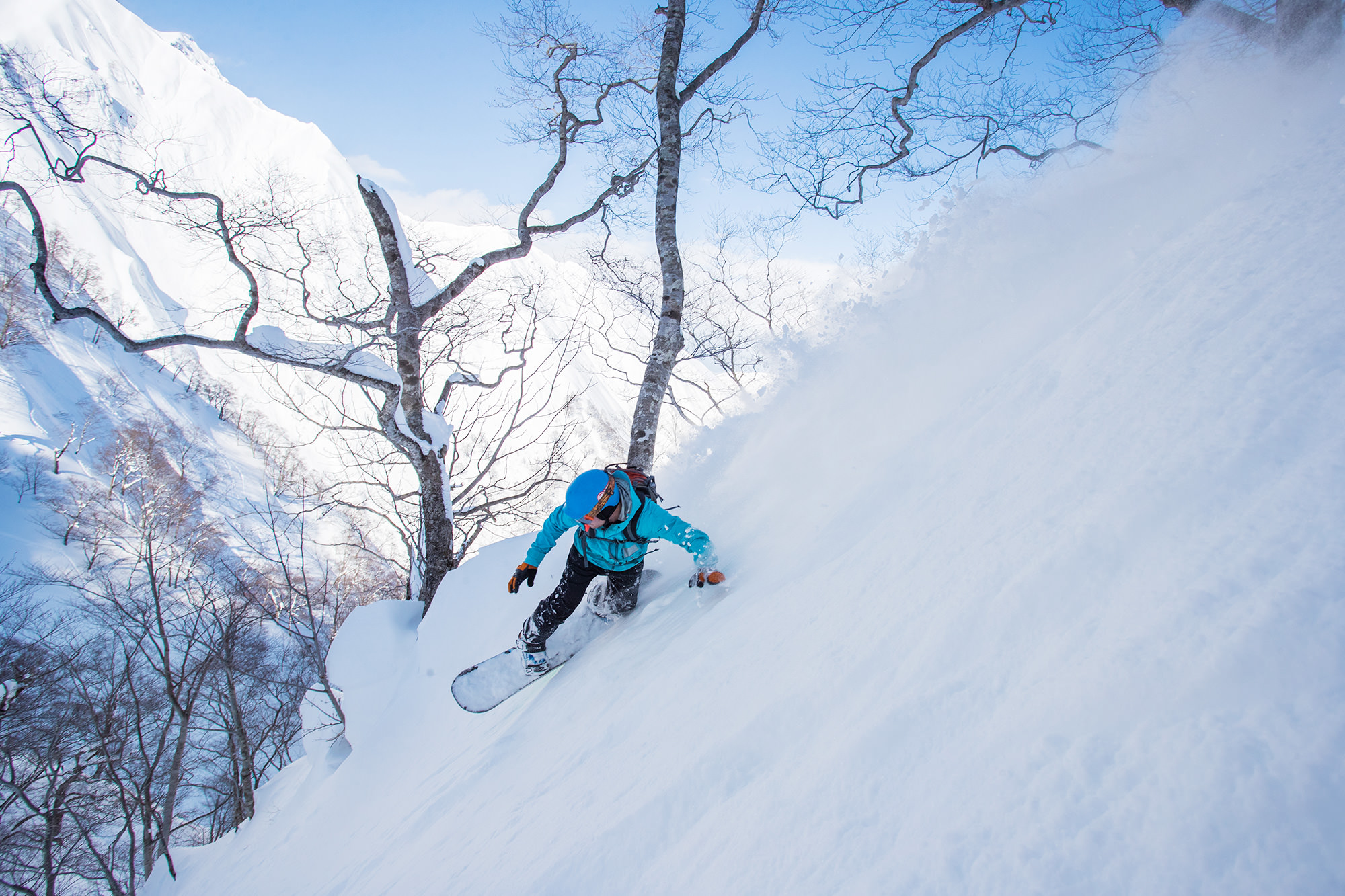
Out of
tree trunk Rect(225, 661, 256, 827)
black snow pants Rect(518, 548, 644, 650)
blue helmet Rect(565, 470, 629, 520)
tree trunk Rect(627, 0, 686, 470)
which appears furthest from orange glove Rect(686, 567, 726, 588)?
tree trunk Rect(225, 661, 256, 827)

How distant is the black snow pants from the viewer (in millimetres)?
3520

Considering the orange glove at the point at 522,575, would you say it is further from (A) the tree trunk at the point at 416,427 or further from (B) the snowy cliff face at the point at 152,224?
(B) the snowy cliff face at the point at 152,224

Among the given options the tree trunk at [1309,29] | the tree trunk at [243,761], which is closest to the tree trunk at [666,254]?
the tree trunk at [1309,29]

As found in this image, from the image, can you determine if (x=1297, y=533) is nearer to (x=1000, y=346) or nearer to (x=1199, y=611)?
(x=1199, y=611)

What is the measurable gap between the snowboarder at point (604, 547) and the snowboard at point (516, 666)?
0.07 metres

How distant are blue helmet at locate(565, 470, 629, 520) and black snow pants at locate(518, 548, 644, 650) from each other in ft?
2.04

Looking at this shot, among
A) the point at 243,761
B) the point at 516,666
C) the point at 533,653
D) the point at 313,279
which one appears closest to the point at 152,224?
the point at 243,761

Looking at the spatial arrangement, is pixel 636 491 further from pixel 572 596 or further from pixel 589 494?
pixel 572 596

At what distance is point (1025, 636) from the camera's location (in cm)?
129

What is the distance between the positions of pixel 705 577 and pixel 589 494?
35.1 inches

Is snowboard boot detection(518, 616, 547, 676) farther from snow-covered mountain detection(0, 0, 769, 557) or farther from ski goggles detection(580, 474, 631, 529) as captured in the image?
snow-covered mountain detection(0, 0, 769, 557)

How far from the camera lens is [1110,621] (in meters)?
1.19

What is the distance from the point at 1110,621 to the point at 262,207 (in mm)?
8657

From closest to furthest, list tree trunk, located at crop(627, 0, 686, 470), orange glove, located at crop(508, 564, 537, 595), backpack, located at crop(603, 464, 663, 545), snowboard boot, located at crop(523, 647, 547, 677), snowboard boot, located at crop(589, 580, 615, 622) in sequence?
1. backpack, located at crop(603, 464, 663, 545)
2. snowboard boot, located at crop(523, 647, 547, 677)
3. snowboard boot, located at crop(589, 580, 615, 622)
4. orange glove, located at crop(508, 564, 537, 595)
5. tree trunk, located at crop(627, 0, 686, 470)
